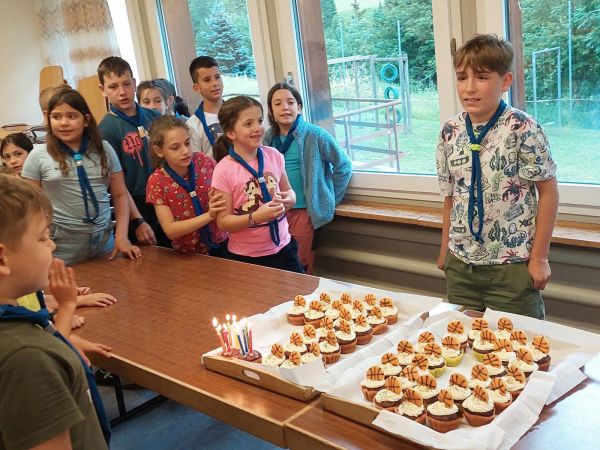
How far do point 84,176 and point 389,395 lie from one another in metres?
1.87

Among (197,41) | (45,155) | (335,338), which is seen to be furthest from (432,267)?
(197,41)

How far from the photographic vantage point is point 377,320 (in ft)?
5.98

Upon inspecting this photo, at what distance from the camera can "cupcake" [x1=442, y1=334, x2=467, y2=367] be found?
5.24ft

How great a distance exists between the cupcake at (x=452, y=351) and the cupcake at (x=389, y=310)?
21 cm

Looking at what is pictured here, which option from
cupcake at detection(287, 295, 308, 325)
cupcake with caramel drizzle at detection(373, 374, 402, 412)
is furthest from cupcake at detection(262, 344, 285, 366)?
cupcake with caramel drizzle at detection(373, 374, 402, 412)

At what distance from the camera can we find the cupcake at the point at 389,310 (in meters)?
1.84

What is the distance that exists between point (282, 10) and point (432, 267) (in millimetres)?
1719

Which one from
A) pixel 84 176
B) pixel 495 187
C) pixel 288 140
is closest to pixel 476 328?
pixel 495 187

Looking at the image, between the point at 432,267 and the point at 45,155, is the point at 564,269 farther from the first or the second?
the point at 45,155

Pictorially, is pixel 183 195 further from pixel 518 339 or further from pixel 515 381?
pixel 515 381

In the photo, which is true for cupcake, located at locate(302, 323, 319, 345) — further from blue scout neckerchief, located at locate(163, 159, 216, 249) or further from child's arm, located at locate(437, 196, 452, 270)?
blue scout neckerchief, located at locate(163, 159, 216, 249)

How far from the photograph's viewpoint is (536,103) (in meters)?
2.90

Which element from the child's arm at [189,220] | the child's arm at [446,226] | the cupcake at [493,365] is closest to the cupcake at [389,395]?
the cupcake at [493,365]

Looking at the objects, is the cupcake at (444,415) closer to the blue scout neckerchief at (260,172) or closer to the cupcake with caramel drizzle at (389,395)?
the cupcake with caramel drizzle at (389,395)
